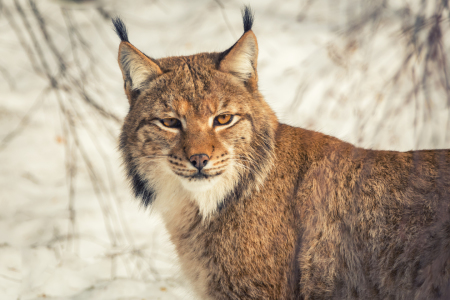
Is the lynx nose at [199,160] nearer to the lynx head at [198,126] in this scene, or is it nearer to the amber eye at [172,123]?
the lynx head at [198,126]

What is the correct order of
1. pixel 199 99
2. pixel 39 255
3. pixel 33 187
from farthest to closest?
pixel 33 187 → pixel 39 255 → pixel 199 99

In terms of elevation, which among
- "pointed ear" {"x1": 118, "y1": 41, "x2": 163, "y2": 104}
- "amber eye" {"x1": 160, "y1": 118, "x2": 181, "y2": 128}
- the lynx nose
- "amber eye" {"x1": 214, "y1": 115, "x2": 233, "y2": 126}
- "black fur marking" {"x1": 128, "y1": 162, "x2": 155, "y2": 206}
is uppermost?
"pointed ear" {"x1": 118, "y1": 41, "x2": 163, "y2": 104}

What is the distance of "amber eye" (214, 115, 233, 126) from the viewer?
258 cm

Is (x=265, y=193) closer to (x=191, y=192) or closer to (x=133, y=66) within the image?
(x=191, y=192)

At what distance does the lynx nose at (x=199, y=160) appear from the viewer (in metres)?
2.34

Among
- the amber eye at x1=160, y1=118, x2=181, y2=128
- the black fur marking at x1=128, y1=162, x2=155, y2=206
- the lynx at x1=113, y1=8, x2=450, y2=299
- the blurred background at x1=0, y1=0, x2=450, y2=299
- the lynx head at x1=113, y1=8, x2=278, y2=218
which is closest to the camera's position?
the lynx at x1=113, y1=8, x2=450, y2=299

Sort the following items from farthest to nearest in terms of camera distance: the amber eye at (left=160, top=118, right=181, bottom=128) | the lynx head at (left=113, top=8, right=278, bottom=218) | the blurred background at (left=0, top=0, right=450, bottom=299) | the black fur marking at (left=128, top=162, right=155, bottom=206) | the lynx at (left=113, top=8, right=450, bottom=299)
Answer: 1. the blurred background at (left=0, top=0, right=450, bottom=299)
2. the black fur marking at (left=128, top=162, right=155, bottom=206)
3. the amber eye at (left=160, top=118, right=181, bottom=128)
4. the lynx head at (left=113, top=8, right=278, bottom=218)
5. the lynx at (left=113, top=8, right=450, bottom=299)

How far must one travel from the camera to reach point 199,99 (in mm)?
2549

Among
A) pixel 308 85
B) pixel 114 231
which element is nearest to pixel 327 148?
pixel 308 85

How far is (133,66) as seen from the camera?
107 inches

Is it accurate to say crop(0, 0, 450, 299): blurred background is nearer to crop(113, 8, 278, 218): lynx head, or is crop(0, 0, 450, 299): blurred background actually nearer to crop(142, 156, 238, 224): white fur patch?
crop(142, 156, 238, 224): white fur patch

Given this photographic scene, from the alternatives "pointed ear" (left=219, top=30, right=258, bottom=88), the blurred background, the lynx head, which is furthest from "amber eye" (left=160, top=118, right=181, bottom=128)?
the blurred background

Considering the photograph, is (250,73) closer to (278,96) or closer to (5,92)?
(278,96)

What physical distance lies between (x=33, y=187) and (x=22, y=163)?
1.01 ft
